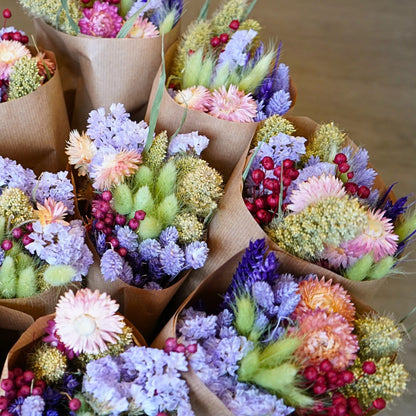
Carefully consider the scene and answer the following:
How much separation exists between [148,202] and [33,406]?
39 centimetres

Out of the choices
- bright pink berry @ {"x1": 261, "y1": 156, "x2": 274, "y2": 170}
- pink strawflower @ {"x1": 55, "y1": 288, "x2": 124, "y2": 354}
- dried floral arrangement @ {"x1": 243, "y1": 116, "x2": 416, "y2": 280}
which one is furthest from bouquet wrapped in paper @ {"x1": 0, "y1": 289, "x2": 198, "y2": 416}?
bright pink berry @ {"x1": 261, "y1": 156, "x2": 274, "y2": 170}

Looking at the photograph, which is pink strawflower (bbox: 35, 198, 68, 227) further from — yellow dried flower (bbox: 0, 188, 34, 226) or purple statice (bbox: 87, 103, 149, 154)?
purple statice (bbox: 87, 103, 149, 154)

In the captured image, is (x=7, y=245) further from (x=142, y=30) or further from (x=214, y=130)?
(x=142, y=30)

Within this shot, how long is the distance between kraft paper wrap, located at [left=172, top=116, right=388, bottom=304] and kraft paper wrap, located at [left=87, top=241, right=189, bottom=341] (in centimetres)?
7

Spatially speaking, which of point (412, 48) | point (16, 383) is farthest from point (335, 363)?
point (412, 48)

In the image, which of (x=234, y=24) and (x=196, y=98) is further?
(x=234, y=24)

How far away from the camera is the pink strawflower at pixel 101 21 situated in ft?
4.12

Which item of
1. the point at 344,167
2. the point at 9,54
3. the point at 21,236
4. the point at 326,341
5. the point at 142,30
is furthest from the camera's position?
the point at 142,30

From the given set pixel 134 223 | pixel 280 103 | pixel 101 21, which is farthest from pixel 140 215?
pixel 101 21

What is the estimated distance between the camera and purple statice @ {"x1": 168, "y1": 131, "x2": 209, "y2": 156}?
1.08 metres

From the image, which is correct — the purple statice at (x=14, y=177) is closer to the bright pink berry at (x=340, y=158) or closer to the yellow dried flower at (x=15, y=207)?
the yellow dried flower at (x=15, y=207)

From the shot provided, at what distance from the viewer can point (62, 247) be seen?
894mm

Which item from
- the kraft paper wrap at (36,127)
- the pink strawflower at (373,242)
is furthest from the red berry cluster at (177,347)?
the kraft paper wrap at (36,127)

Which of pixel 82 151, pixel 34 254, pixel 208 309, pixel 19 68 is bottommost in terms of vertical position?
pixel 208 309
